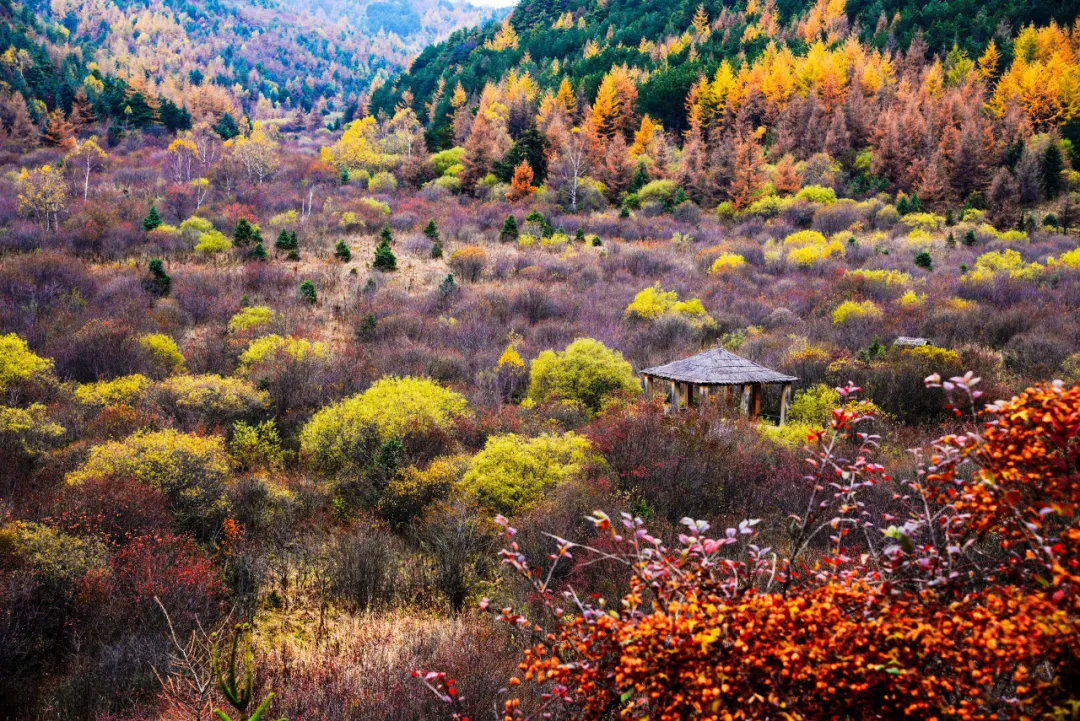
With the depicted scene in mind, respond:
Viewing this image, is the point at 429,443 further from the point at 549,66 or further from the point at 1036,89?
the point at 549,66

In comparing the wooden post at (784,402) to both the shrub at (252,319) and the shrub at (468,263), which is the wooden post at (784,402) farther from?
the shrub at (468,263)

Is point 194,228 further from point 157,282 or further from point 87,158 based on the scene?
point 87,158

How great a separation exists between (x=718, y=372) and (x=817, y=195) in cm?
3277

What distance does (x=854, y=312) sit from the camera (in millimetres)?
21188

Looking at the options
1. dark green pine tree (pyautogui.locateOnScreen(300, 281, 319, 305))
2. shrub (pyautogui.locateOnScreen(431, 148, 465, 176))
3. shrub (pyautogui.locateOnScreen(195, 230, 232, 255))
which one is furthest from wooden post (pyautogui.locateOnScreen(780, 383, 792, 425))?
shrub (pyautogui.locateOnScreen(431, 148, 465, 176))

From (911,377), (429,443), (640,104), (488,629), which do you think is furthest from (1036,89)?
(488,629)

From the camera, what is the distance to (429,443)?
11.4 m

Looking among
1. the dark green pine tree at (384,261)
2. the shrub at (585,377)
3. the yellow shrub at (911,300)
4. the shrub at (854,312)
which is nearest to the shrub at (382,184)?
the dark green pine tree at (384,261)

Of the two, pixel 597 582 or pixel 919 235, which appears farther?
pixel 919 235

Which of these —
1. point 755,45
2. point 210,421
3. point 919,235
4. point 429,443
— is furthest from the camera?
point 755,45

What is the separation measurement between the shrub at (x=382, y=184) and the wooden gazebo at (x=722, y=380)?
Result: 34.7 m

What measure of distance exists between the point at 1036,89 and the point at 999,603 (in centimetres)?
6125

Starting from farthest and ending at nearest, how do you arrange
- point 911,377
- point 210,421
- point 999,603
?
1. point 911,377
2. point 210,421
3. point 999,603

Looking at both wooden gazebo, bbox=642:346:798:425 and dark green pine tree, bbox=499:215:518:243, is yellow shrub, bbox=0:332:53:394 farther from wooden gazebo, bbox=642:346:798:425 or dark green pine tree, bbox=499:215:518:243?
dark green pine tree, bbox=499:215:518:243
